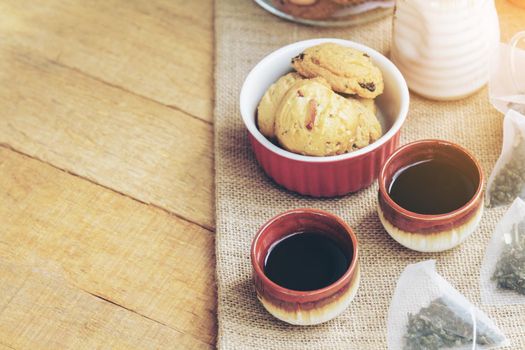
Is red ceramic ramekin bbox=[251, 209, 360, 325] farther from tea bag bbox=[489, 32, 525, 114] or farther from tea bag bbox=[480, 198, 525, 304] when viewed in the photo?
tea bag bbox=[489, 32, 525, 114]

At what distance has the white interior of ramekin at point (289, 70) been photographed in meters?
0.94

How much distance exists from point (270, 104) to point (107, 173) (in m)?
0.24

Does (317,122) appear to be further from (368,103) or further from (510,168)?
(510,168)

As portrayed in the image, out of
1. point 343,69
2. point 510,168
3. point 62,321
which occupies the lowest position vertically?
point 62,321

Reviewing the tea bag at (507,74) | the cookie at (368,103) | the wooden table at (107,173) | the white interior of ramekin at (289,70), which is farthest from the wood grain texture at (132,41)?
the tea bag at (507,74)

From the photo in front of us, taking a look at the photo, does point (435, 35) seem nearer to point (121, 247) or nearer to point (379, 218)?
point (379, 218)

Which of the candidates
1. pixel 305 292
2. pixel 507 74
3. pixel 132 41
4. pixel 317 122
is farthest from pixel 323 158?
pixel 132 41

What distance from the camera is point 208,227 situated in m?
0.97

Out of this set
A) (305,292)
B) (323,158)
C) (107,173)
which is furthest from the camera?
(107,173)

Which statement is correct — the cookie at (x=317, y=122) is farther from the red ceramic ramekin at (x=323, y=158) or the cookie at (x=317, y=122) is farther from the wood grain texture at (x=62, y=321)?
the wood grain texture at (x=62, y=321)

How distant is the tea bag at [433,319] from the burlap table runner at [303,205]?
0.03m

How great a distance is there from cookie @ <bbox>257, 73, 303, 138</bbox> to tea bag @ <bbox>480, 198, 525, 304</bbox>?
0.95 ft

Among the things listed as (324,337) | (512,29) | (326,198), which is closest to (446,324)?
(324,337)

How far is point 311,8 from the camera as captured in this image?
3.89 feet
